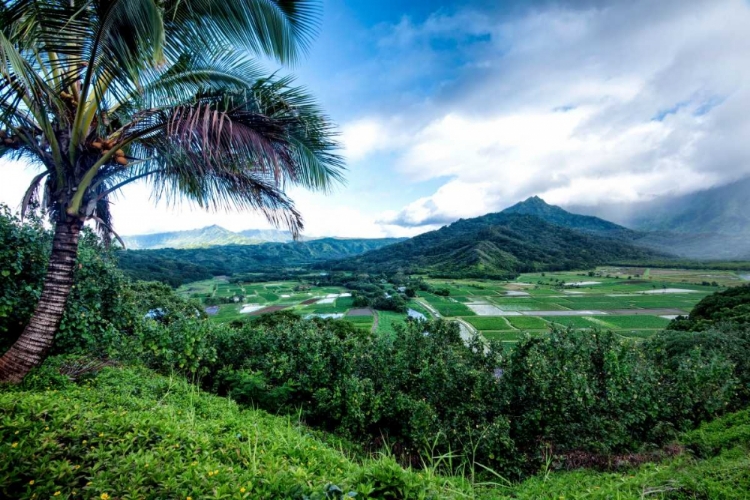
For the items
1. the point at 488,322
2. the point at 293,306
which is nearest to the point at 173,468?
the point at 488,322

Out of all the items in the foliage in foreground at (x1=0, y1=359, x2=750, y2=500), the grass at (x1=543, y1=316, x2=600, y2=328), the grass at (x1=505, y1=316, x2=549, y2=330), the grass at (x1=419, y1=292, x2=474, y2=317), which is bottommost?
the grass at (x1=419, y1=292, x2=474, y2=317)

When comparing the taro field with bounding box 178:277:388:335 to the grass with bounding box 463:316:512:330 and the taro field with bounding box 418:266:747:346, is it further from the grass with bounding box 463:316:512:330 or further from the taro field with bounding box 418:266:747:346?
the taro field with bounding box 418:266:747:346

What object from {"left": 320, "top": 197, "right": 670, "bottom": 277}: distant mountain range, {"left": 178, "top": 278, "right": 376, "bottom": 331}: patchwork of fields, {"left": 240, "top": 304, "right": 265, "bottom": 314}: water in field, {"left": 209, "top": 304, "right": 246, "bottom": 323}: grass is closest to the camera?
{"left": 209, "top": 304, "right": 246, "bottom": 323}: grass

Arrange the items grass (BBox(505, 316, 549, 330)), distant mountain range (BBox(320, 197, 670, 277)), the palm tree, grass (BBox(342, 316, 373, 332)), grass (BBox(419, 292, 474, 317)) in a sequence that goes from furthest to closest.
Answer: distant mountain range (BBox(320, 197, 670, 277)), grass (BBox(419, 292, 474, 317)), grass (BBox(342, 316, 373, 332)), grass (BBox(505, 316, 549, 330)), the palm tree

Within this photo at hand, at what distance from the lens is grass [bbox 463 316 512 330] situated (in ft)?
112

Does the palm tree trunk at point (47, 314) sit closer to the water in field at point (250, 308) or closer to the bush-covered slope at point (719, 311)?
the bush-covered slope at point (719, 311)

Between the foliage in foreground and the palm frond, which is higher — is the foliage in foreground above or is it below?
below

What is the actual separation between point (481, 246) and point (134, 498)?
114 meters

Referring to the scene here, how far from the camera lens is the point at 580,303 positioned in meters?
47.4

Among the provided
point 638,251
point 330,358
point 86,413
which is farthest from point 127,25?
point 638,251

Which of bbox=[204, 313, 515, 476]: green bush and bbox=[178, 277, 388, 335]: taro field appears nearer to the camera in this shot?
bbox=[204, 313, 515, 476]: green bush

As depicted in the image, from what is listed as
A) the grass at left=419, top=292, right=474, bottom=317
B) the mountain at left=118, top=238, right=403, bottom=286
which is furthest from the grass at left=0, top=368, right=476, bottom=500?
the grass at left=419, top=292, right=474, bottom=317

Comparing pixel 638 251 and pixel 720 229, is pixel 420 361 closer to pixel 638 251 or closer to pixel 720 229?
pixel 638 251

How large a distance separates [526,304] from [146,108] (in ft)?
173
